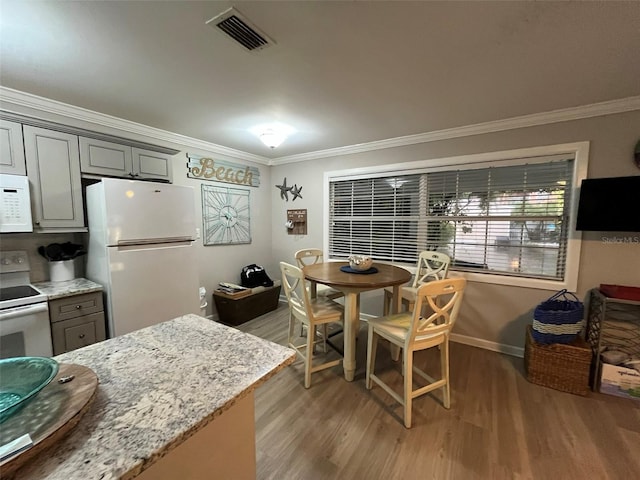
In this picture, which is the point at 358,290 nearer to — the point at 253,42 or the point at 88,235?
the point at 253,42

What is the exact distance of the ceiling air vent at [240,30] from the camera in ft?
4.17

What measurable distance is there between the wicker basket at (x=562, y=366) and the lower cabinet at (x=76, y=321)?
363cm

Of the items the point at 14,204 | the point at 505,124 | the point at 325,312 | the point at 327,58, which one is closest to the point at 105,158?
the point at 14,204

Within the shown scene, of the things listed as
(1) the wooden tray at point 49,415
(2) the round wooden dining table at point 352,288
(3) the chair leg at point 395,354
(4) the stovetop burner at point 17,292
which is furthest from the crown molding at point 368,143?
(1) the wooden tray at point 49,415

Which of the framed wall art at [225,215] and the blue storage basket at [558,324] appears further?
the framed wall art at [225,215]

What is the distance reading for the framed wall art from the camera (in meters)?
3.46

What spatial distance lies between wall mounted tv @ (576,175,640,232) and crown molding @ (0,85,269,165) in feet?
12.6

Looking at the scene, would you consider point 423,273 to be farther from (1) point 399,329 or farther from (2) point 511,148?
(2) point 511,148

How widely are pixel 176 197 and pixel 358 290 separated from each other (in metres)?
1.95

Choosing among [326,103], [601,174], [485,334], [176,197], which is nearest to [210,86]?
[326,103]

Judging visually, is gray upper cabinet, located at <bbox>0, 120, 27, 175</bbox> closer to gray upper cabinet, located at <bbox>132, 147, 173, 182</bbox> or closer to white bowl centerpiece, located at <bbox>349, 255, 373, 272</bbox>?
gray upper cabinet, located at <bbox>132, 147, 173, 182</bbox>

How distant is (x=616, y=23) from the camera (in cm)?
130

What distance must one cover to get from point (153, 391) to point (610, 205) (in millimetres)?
3282

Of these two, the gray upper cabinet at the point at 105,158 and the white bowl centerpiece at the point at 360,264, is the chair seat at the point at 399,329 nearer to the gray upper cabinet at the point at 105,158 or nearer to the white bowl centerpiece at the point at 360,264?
the white bowl centerpiece at the point at 360,264
